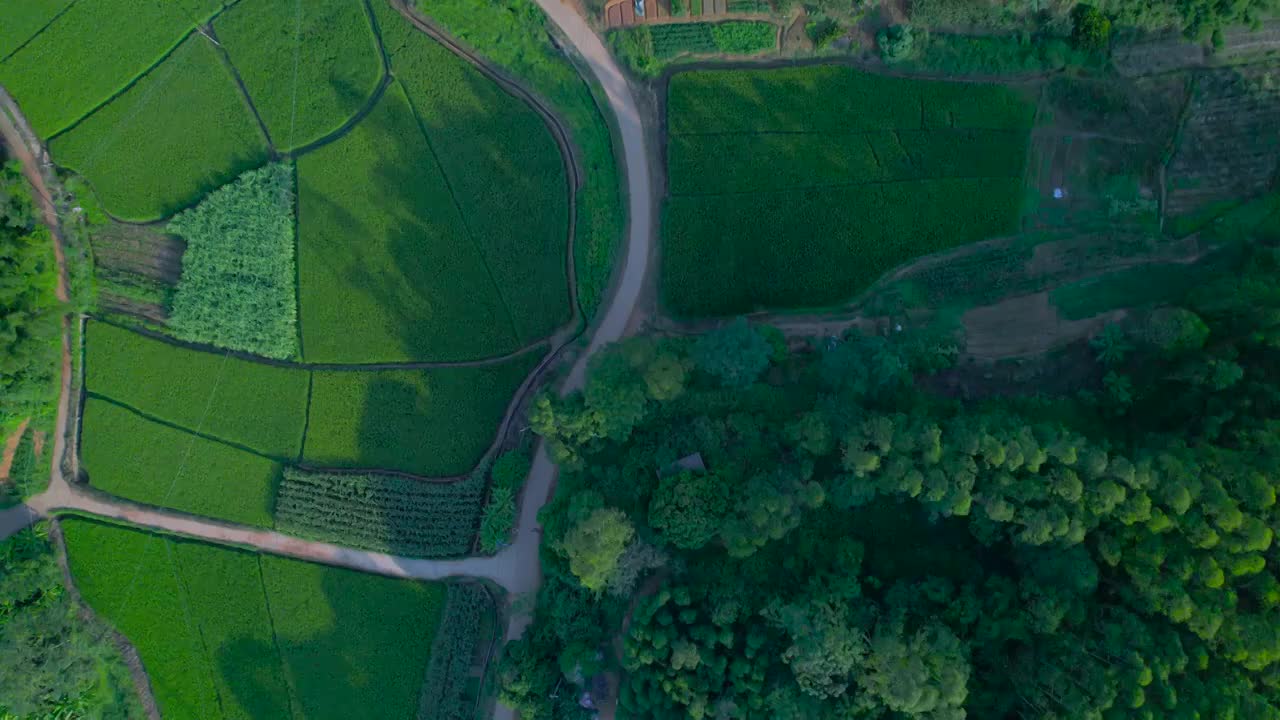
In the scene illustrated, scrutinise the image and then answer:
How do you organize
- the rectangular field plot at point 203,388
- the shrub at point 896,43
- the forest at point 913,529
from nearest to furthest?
the forest at point 913,529
the shrub at point 896,43
the rectangular field plot at point 203,388

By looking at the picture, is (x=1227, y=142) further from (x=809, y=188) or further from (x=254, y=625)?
(x=254, y=625)

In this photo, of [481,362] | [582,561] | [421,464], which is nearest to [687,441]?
[582,561]

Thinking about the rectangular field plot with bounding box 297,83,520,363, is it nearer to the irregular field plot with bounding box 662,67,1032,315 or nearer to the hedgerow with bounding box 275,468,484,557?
the hedgerow with bounding box 275,468,484,557

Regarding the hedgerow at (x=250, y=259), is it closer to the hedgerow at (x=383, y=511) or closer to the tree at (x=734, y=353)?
the hedgerow at (x=383, y=511)

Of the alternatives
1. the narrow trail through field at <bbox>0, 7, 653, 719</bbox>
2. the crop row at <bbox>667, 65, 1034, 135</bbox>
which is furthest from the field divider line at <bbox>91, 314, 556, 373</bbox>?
the crop row at <bbox>667, 65, 1034, 135</bbox>

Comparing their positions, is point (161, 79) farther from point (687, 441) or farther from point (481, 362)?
point (687, 441)

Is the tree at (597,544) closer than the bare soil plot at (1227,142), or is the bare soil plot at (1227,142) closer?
the tree at (597,544)

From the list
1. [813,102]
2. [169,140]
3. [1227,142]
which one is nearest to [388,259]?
[169,140]

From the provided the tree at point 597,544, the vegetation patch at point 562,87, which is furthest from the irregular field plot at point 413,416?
the tree at point 597,544
